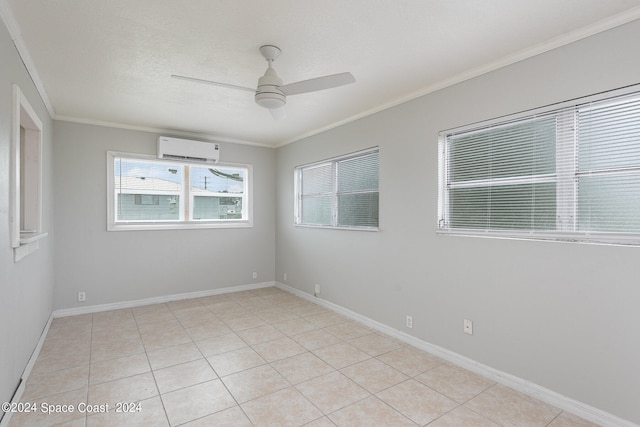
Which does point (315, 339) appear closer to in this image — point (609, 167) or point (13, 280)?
point (13, 280)

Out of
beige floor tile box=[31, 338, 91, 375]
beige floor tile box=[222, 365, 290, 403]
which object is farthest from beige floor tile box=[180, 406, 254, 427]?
beige floor tile box=[31, 338, 91, 375]

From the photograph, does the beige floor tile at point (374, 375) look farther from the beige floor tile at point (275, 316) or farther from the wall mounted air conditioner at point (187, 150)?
the wall mounted air conditioner at point (187, 150)

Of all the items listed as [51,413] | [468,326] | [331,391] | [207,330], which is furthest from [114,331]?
[468,326]

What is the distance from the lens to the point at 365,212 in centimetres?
396

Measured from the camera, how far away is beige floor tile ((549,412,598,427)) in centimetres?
205

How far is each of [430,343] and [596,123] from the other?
2.21 m

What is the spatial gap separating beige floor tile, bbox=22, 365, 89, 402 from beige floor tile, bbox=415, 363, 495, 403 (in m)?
2.70

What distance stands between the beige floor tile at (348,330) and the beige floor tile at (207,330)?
3.82 feet

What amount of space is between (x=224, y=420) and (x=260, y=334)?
1487mm

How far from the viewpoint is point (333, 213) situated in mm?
4516

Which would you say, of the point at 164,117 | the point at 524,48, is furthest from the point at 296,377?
the point at 164,117

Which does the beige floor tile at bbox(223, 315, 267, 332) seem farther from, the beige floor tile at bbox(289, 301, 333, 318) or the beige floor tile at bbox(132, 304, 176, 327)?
the beige floor tile at bbox(132, 304, 176, 327)

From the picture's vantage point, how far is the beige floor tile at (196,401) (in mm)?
2137

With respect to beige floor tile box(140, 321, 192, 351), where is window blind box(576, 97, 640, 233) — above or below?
above
